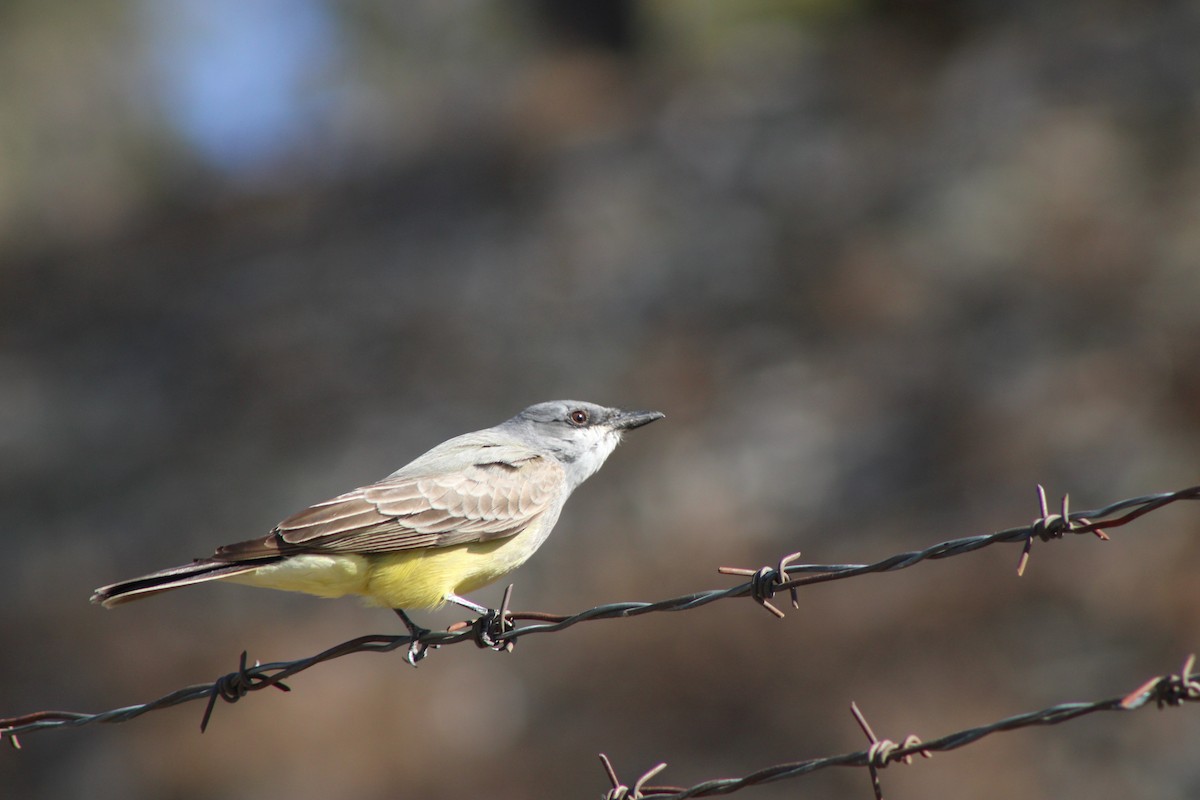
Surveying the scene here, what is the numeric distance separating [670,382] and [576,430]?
9003 mm

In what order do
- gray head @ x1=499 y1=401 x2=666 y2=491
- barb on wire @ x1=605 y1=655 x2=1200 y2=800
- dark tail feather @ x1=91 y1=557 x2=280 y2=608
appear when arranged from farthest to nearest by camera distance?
gray head @ x1=499 y1=401 x2=666 y2=491 → dark tail feather @ x1=91 y1=557 x2=280 y2=608 → barb on wire @ x1=605 y1=655 x2=1200 y2=800

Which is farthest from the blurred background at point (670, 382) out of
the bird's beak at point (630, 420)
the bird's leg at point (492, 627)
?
the bird's leg at point (492, 627)

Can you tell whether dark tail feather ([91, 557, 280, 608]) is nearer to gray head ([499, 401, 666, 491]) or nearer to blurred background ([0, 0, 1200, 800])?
gray head ([499, 401, 666, 491])

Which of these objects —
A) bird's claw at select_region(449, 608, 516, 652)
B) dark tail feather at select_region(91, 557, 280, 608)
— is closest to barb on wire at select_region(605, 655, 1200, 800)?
bird's claw at select_region(449, 608, 516, 652)

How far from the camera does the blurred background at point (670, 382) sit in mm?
11539

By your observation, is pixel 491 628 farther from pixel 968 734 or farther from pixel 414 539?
pixel 968 734

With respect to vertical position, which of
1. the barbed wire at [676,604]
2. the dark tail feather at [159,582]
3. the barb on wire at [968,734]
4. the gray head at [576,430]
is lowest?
the barb on wire at [968,734]

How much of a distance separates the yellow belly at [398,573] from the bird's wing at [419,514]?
0.21ft

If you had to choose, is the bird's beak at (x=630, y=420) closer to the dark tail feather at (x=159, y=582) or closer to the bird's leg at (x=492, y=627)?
the bird's leg at (x=492, y=627)

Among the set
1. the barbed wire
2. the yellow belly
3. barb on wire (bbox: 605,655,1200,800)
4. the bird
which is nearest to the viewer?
barb on wire (bbox: 605,655,1200,800)

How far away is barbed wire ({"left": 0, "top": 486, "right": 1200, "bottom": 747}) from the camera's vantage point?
3779mm

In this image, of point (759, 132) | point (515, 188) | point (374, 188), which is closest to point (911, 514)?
point (759, 132)

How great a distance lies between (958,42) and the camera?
20266 mm

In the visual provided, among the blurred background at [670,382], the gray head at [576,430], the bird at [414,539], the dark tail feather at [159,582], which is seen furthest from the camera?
the blurred background at [670,382]
